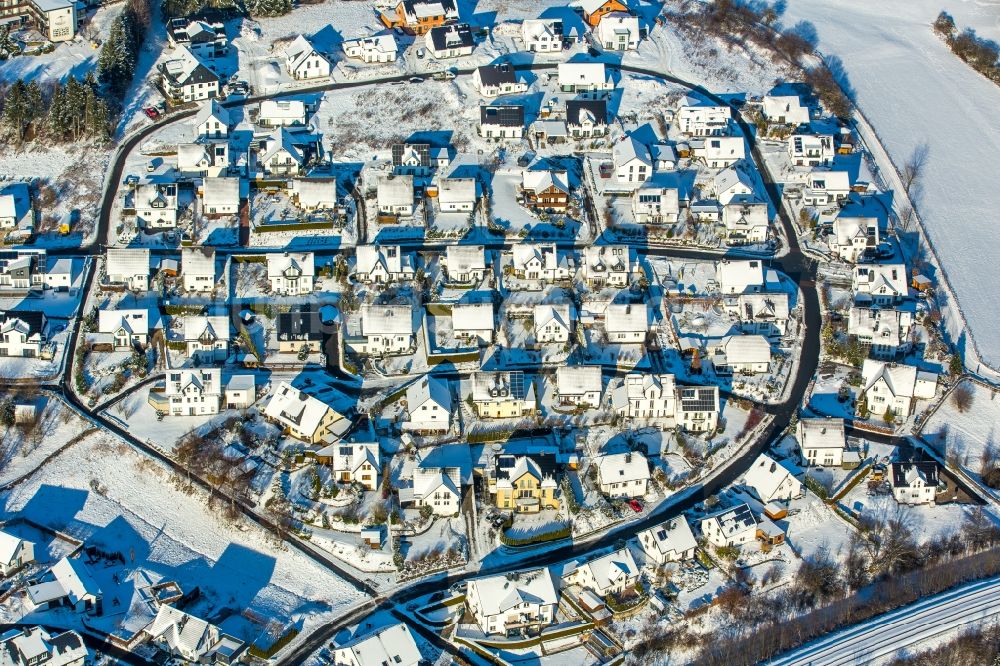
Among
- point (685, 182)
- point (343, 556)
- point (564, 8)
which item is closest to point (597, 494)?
point (343, 556)

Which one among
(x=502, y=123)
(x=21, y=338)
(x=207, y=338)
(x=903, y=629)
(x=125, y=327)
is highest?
(x=502, y=123)

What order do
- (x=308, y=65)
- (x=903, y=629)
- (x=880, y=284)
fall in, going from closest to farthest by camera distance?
(x=903, y=629) < (x=880, y=284) < (x=308, y=65)

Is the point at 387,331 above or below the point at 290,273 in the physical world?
below

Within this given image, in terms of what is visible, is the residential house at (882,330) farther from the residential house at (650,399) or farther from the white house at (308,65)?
the white house at (308,65)

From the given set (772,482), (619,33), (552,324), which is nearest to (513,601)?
(772,482)

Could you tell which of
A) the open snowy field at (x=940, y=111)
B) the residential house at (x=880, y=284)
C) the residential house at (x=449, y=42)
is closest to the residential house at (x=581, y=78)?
the residential house at (x=449, y=42)

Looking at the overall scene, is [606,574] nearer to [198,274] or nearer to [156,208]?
[198,274]

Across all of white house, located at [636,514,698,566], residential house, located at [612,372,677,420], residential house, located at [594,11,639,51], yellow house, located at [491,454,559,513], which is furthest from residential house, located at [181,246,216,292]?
residential house, located at [594,11,639,51]
